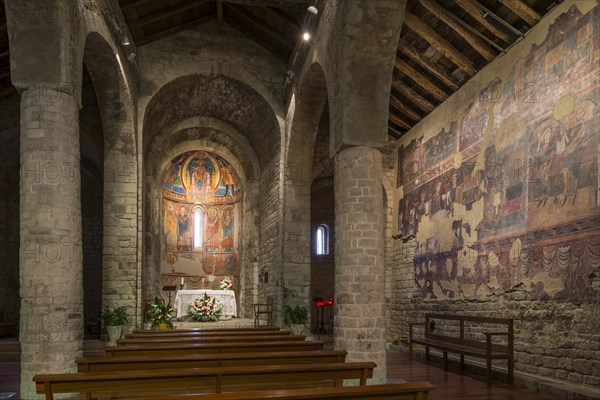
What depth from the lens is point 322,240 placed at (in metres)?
21.4

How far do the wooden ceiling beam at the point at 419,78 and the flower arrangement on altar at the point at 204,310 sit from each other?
8.09 metres

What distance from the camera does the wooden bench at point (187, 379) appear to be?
174 inches

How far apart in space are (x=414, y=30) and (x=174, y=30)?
6.20 meters

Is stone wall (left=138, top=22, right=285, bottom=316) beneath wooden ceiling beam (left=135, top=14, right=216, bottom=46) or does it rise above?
beneath

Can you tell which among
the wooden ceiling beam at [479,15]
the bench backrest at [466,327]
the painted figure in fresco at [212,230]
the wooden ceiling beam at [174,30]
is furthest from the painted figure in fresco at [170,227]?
the wooden ceiling beam at [479,15]

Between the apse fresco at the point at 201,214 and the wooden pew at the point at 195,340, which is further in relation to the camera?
the apse fresco at the point at 201,214

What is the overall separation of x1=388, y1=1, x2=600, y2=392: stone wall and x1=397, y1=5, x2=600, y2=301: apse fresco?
0.7 inches

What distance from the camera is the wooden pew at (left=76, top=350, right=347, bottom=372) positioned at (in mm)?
5398

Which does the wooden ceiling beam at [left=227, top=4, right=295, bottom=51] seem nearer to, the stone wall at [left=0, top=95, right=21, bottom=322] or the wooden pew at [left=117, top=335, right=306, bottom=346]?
the stone wall at [left=0, top=95, right=21, bottom=322]

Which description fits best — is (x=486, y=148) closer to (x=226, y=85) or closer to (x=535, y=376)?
(x=535, y=376)

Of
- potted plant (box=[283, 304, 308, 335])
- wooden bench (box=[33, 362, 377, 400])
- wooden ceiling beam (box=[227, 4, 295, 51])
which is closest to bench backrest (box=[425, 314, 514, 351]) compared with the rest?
potted plant (box=[283, 304, 308, 335])

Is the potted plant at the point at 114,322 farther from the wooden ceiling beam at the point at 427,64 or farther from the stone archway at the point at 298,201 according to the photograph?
the wooden ceiling beam at the point at 427,64

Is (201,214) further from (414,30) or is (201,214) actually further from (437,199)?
(414,30)

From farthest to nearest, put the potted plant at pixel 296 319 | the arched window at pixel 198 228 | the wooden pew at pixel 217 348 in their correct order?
the arched window at pixel 198 228
the potted plant at pixel 296 319
the wooden pew at pixel 217 348
